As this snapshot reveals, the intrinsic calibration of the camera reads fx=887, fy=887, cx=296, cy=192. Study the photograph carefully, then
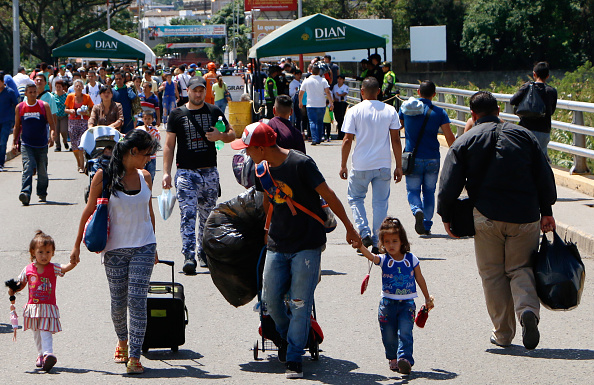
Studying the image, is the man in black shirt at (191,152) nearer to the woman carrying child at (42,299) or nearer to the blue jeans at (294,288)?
the woman carrying child at (42,299)

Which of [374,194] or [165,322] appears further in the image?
[374,194]

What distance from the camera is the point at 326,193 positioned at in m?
5.66

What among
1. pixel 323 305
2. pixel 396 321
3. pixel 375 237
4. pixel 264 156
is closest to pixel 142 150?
pixel 264 156

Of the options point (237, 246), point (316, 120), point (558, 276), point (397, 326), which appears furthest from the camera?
point (316, 120)

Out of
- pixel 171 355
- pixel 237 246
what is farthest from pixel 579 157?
pixel 171 355

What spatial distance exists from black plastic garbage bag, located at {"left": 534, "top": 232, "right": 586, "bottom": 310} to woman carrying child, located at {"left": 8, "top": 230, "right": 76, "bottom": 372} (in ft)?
10.6

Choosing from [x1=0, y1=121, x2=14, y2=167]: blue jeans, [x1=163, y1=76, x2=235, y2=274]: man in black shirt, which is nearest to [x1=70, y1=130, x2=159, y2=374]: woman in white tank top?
[x1=163, y1=76, x2=235, y2=274]: man in black shirt

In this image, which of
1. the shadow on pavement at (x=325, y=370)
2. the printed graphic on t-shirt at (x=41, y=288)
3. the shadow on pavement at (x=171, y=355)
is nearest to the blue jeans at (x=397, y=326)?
the shadow on pavement at (x=325, y=370)

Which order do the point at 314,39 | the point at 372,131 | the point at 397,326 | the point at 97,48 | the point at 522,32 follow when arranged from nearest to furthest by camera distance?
1. the point at 397,326
2. the point at 372,131
3. the point at 314,39
4. the point at 97,48
5. the point at 522,32

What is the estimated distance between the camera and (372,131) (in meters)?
9.58

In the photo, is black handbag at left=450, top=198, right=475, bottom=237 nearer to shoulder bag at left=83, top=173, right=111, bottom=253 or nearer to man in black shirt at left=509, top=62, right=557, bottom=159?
shoulder bag at left=83, top=173, right=111, bottom=253

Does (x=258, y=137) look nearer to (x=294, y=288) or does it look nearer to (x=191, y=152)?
(x=294, y=288)

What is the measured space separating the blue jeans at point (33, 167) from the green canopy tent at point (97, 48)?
15002 millimetres

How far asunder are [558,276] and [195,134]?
4.25 m
